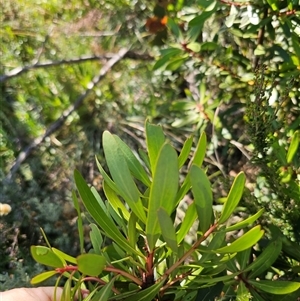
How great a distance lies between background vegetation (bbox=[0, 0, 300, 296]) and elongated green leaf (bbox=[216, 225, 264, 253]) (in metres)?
0.40

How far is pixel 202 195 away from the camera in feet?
2.17

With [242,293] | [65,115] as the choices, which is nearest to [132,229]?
[242,293]

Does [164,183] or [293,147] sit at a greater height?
[164,183]

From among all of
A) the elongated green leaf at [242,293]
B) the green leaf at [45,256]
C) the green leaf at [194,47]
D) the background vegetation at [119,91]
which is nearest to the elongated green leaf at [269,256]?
the elongated green leaf at [242,293]

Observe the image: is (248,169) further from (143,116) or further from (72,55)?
(72,55)

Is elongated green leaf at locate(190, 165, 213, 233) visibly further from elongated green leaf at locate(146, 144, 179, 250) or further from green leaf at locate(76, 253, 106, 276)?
green leaf at locate(76, 253, 106, 276)

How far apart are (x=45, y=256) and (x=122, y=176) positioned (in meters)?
0.17

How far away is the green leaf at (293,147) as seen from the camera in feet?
3.45

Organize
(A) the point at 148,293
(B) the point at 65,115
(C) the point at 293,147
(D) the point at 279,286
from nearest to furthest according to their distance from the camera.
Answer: (A) the point at 148,293 < (D) the point at 279,286 < (C) the point at 293,147 < (B) the point at 65,115

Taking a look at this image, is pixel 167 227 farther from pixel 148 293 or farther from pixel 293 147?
pixel 293 147

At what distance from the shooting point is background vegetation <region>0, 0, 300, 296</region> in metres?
1.24

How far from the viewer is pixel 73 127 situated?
6.67 feet

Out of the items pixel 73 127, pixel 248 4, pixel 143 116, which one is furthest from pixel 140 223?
pixel 73 127

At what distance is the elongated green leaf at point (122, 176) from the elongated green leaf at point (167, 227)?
0.25 ft
